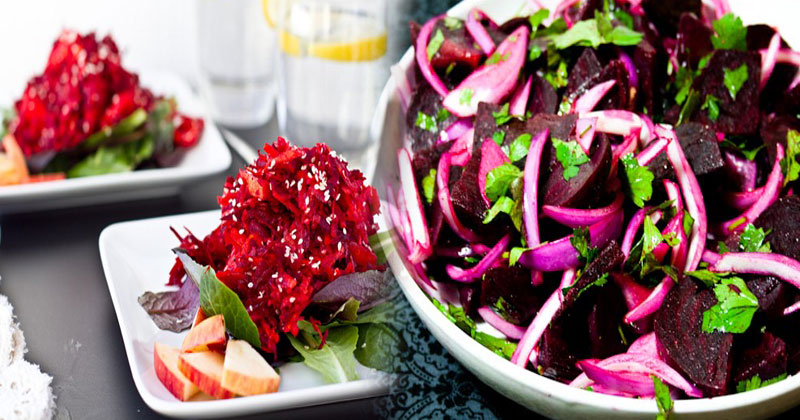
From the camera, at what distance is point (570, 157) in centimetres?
82

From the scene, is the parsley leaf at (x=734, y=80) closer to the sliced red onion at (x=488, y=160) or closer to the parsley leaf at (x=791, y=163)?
the parsley leaf at (x=791, y=163)

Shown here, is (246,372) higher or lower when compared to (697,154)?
lower

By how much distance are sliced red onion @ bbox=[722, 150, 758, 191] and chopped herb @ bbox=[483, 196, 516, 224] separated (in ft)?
0.97

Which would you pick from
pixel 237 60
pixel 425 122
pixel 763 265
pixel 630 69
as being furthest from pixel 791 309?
pixel 237 60

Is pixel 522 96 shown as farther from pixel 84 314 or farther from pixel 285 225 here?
pixel 84 314

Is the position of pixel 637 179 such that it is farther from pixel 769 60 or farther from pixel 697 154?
pixel 769 60

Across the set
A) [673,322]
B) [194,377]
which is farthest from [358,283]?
[673,322]

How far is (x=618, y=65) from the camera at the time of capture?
3.10 feet

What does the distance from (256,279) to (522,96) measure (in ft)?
1.31

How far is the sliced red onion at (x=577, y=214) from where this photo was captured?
80 centimetres

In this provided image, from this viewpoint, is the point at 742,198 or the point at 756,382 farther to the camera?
the point at 742,198

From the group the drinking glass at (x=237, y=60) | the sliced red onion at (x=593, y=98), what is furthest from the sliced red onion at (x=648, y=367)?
the drinking glass at (x=237, y=60)

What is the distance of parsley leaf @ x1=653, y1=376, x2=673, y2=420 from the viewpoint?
673mm

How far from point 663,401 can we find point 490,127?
0.37m
